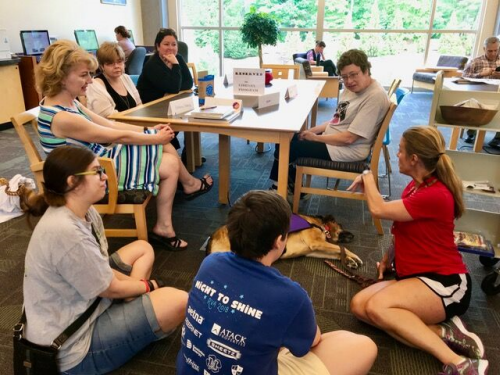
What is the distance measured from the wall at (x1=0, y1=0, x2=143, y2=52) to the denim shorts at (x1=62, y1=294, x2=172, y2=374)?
512 centimetres

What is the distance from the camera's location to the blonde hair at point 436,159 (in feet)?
5.01

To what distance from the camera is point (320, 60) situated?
23.7ft

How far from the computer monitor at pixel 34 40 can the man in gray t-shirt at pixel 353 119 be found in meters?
4.21

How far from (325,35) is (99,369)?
788 centimetres

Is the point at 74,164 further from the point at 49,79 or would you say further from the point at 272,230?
the point at 49,79

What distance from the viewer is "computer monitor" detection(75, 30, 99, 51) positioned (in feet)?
20.2

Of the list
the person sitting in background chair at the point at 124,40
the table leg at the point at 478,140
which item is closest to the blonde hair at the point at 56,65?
the table leg at the point at 478,140

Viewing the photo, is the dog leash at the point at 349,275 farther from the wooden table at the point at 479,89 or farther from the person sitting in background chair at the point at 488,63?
the person sitting in background chair at the point at 488,63

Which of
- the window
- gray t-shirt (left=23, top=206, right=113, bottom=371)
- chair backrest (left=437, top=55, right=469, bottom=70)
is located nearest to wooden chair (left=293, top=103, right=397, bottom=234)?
gray t-shirt (left=23, top=206, right=113, bottom=371)

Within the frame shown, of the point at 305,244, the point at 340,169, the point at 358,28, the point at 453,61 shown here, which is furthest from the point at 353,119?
the point at 358,28

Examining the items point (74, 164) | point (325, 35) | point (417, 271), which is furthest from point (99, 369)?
point (325, 35)

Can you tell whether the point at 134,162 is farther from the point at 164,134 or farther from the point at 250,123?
the point at 250,123

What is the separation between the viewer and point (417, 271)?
5.27 ft

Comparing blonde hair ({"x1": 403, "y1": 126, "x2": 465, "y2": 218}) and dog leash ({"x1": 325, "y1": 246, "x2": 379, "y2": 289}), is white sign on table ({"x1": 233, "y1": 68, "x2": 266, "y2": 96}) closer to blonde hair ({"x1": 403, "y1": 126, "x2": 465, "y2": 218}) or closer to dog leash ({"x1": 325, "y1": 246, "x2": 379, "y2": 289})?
dog leash ({"x1": 325, "y1": 246, "x2": 379, "y2": 289})
